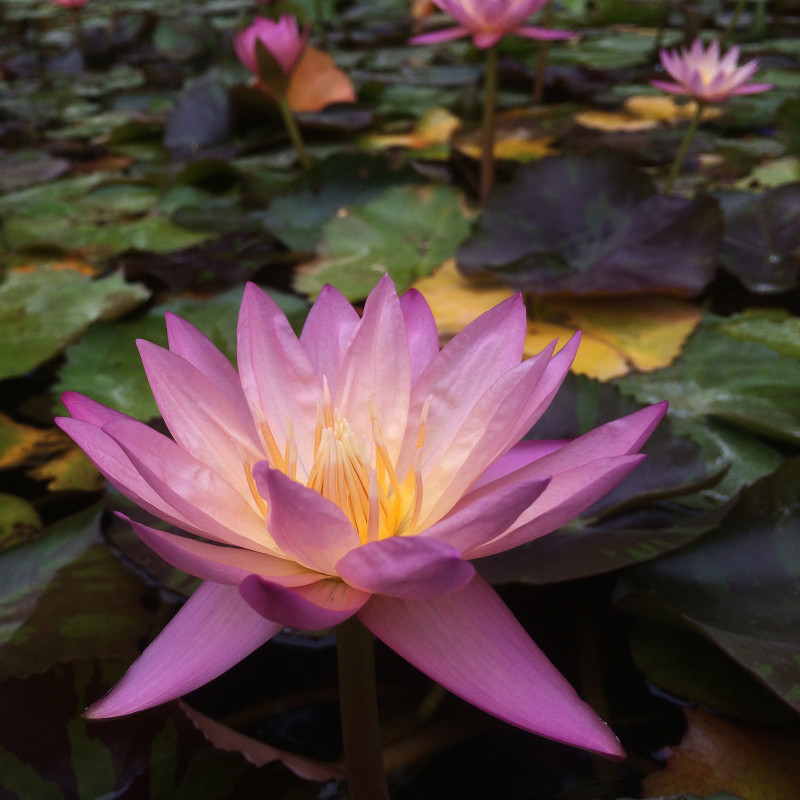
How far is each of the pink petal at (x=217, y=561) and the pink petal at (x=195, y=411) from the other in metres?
0.09

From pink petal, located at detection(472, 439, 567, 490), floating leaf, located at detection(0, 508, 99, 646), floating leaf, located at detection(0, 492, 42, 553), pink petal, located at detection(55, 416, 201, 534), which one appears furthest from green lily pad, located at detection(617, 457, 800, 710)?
floating leaf, located at detection(0, 492, 42, 553)

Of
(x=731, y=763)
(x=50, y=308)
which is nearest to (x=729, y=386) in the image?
(x=731, y=763)

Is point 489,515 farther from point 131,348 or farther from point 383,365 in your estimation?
point 131,348

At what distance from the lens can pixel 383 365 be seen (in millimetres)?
685

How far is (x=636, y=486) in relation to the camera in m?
0.92

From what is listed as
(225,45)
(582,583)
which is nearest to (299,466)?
(582,583)

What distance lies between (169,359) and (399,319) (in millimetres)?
225

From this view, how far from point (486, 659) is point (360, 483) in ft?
0.61

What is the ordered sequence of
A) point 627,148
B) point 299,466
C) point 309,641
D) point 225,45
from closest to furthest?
point 299,466 → point 309,641 → point 627,148 → point 225,45

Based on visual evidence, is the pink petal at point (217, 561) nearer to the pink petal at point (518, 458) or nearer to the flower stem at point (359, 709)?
the flower stem at point (359, 709)

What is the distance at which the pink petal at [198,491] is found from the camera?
20.5 inches

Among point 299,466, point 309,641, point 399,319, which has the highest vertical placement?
point 399,319

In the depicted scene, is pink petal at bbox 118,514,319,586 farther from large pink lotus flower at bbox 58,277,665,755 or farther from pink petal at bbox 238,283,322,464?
pink petal at bbox 238,283,322,464

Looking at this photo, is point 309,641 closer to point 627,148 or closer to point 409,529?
point 409,529
